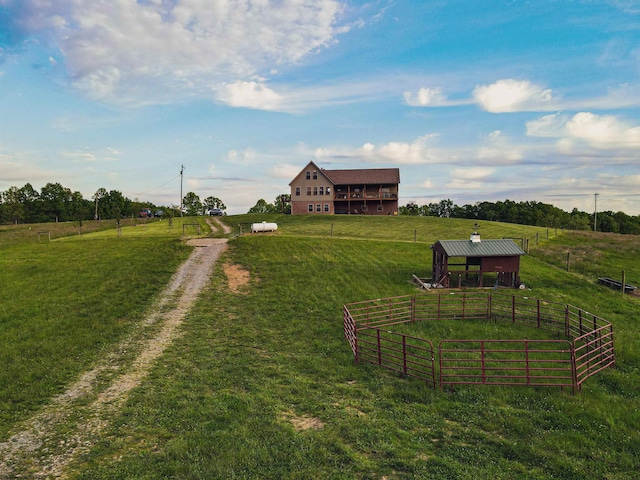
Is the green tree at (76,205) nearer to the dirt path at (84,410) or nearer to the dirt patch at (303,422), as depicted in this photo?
the dirt path at (84,410)

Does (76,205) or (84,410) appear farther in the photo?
(76,205)

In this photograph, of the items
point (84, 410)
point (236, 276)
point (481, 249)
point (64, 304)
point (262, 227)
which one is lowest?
point (84, 410)

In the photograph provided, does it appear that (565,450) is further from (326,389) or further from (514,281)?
(514,281)

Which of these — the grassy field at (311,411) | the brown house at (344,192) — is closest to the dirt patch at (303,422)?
the grassy field at (311,411)

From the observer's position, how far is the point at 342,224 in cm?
6219

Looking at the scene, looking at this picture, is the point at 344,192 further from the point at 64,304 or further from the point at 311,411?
the point at 311,411

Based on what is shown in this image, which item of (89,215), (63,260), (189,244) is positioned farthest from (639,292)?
(89,215)

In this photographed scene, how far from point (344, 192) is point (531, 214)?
8191 cm

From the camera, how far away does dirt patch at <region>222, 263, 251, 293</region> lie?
2883 cm

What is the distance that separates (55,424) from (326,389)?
8.20m

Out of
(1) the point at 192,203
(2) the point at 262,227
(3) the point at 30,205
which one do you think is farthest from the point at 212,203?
(2) the point at 262,227

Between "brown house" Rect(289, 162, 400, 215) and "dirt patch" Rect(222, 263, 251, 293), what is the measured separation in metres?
42.3

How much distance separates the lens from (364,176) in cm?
7612

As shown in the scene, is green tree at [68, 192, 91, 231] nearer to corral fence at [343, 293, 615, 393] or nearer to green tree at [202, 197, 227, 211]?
green tree at [202, 197, 227, 211]
